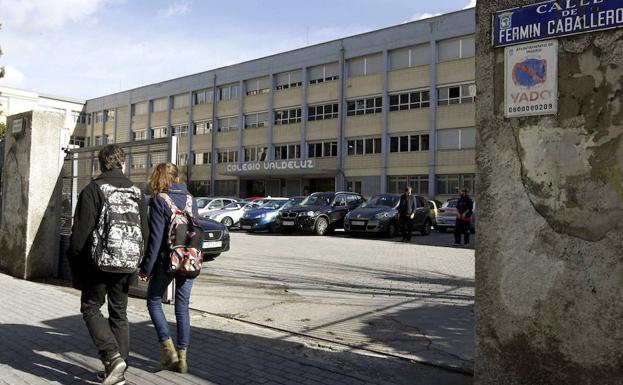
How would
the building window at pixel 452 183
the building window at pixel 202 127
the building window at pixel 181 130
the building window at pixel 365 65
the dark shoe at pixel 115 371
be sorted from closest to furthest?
the dark shoe at pixel 115 371 < the building window at pixel 452 183 < the building window at pixel 365 65 < the building window at pixel 202 127 < the building window at pixel 181 130

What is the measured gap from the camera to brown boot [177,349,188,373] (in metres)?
4.56

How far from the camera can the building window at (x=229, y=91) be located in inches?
2007

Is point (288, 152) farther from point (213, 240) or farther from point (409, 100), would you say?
point (213, 240)

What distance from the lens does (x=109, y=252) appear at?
4227mm

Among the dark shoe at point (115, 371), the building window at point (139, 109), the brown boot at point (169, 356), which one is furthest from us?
the building window at point (139, 109)

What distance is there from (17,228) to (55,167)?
1.26 m

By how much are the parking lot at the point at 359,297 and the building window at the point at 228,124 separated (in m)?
38.1

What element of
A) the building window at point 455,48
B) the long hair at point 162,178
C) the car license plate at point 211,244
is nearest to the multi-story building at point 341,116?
the building window at point 455,48

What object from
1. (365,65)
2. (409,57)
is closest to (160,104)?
(365,65)

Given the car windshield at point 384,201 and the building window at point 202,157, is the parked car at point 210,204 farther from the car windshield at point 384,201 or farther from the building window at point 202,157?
the building window at point 202,157

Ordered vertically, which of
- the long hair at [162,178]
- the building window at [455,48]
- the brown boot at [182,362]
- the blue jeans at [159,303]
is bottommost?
the brown boot at [182,362]

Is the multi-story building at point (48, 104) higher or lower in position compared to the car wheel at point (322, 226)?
higher

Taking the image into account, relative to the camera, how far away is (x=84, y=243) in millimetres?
4230

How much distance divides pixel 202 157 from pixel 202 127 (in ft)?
9.74
